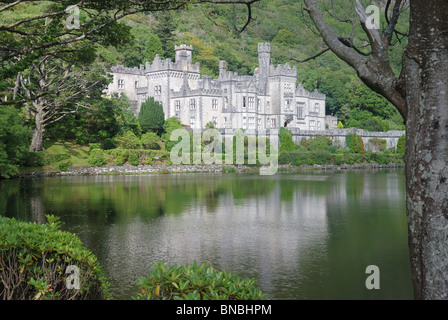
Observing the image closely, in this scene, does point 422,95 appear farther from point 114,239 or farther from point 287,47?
point 287,47

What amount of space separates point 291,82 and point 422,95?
2320 inches

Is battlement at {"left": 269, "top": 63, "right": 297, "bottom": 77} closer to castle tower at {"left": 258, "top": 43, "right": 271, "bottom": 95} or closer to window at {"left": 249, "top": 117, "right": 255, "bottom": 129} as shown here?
castle tower at {"left": 258, "top": 43, "right": 271, "bottom": 95}

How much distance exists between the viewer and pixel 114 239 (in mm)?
13086

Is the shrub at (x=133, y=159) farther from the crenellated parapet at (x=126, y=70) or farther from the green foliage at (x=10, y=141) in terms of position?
the crenellated parapet at (x=126, y=70)

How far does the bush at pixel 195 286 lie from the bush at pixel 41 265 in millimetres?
1602

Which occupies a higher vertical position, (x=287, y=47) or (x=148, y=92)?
(x=287, y=47)

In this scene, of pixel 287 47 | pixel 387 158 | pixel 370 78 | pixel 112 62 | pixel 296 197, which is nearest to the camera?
pixel 370 78

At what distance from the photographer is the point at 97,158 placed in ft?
131

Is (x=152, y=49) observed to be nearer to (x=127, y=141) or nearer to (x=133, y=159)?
(x=127, y=141)

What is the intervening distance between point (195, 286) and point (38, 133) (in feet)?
117

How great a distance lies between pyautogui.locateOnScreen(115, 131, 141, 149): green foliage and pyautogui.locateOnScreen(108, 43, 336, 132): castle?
1141 centimetres

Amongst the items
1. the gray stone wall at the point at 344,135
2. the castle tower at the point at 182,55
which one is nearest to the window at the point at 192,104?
the castle tower at the point at 182,55

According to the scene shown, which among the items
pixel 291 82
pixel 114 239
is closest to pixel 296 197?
pixel 114 239

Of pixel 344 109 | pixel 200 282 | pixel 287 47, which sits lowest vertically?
pixel 200 282
